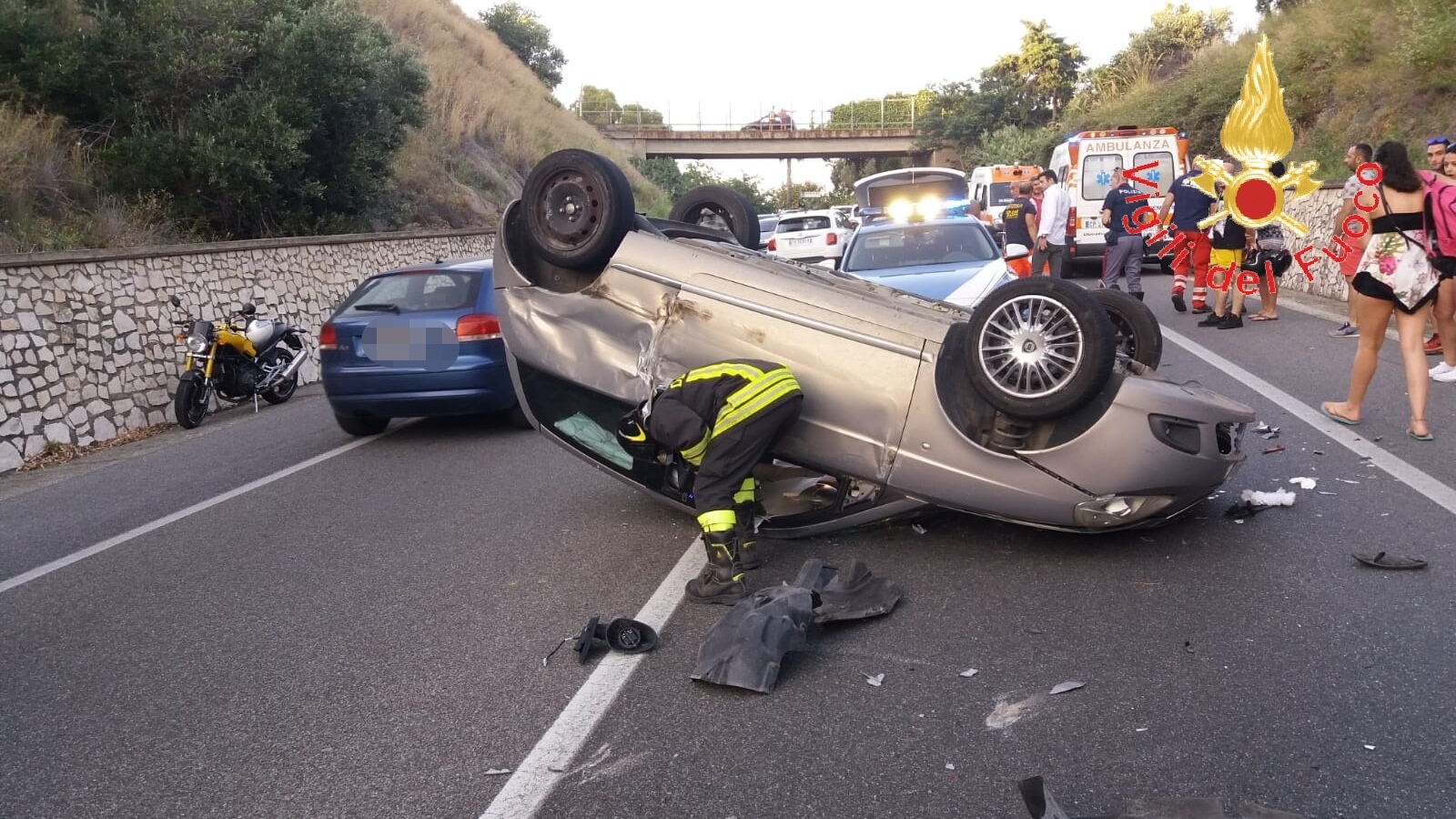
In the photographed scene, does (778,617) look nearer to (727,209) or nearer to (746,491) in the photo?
(746,491)

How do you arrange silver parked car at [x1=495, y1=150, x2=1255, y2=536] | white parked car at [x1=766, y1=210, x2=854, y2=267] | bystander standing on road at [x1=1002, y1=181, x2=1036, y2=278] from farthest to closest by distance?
white parked car at [x1=766, y1=210, x2=854, y2=267] < bystander standing on road at [x1=1002, y1=181, x2=1036, y2=278] < silver parked car at [x1=495, y1=150, x2=1255, y2=536]

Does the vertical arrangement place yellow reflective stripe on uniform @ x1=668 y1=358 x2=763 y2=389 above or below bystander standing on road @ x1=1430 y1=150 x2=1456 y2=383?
above

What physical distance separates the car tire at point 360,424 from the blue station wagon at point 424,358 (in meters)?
0.31

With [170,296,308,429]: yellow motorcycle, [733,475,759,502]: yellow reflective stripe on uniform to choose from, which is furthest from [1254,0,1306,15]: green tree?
[733,475,759,502]: yellow reflective stripe on uniform

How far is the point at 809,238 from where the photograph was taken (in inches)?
1086

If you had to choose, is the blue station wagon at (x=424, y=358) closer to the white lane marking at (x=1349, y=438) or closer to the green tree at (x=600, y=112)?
the white lane marking at (x=1349, y=438)

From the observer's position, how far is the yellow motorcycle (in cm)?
1220

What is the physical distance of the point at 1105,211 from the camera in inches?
551

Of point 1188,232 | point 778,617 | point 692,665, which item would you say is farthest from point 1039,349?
point 1188,232

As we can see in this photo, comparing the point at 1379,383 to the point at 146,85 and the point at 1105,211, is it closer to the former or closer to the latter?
the point at 1105,211

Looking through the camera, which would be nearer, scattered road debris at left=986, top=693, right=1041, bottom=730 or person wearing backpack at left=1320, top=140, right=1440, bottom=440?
scattered road debris at left=986, top=693, right=1041, bottom=730

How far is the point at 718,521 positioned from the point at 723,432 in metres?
0.38

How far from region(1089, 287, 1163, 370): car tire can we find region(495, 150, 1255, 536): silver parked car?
1.70 ft

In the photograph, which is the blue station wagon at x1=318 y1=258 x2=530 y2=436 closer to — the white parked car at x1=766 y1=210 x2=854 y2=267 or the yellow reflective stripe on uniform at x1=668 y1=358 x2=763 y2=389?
the yellow reflective stripe on uniform at x1=668 y1=358 x2=763 y2=389
